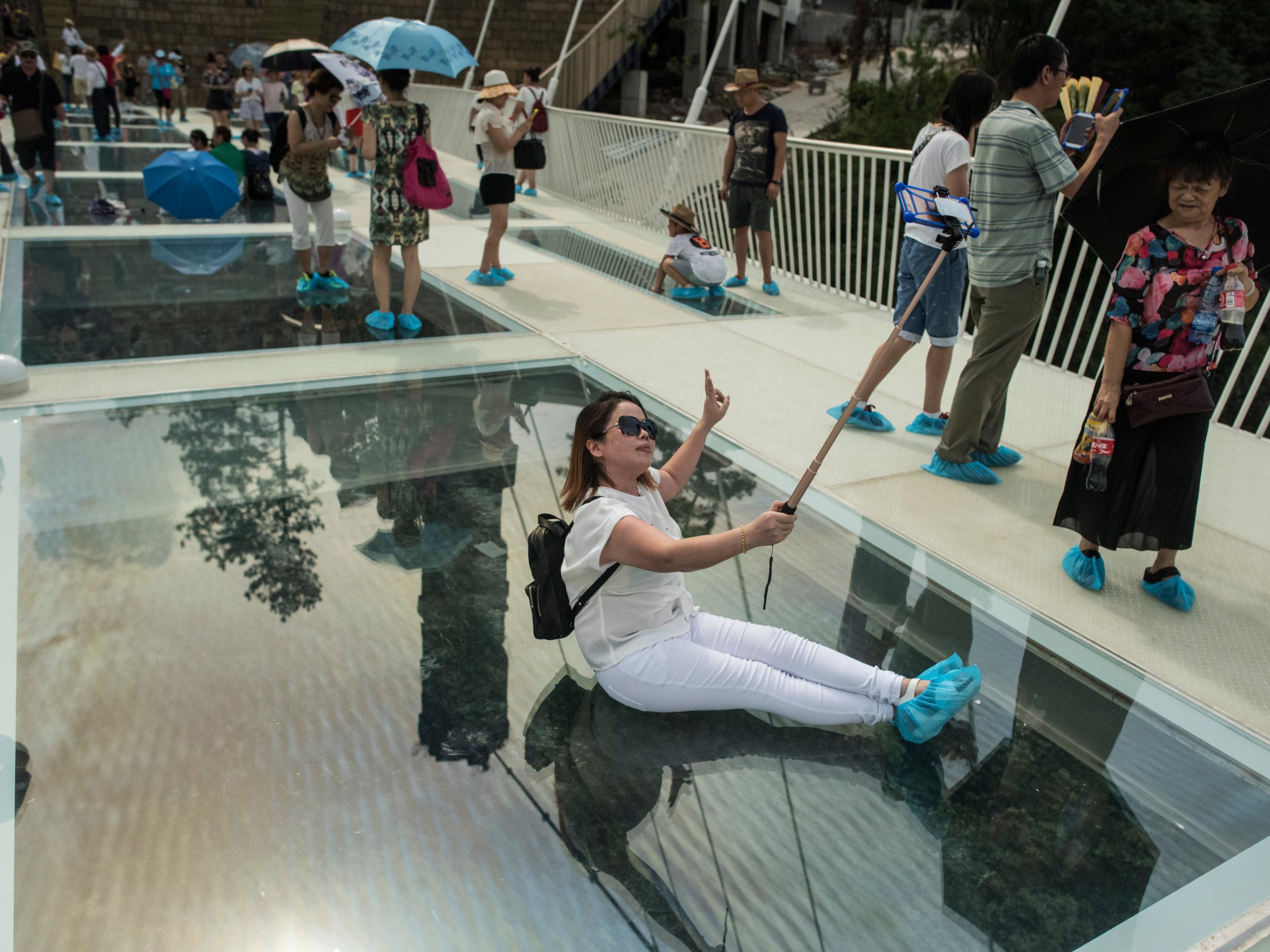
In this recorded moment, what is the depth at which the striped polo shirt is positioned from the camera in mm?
4148

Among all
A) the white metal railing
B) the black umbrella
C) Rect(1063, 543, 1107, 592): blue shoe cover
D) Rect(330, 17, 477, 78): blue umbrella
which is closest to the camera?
the black umbrella

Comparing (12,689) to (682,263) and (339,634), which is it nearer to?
(339,634)

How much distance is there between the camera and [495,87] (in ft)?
24.4

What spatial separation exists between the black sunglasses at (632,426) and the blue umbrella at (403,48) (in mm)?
4482

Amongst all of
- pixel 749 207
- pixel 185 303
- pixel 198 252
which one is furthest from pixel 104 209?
pixel 749 207

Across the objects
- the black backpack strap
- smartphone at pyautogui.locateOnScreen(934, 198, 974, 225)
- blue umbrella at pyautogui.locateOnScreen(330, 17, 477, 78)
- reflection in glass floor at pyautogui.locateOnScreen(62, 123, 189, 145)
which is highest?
blue umbrella at pyautogui.locateOnScreen(330, 17, 477, 78)

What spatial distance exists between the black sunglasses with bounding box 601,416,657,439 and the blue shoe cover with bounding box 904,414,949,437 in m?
3.04

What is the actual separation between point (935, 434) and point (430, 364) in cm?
294

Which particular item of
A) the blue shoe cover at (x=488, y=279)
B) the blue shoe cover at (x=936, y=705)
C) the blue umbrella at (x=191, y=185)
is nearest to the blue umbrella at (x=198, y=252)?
the blue umbrella at (x=191, y=185)

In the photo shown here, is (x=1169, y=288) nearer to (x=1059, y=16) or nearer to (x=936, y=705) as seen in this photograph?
(x=936, y=705)

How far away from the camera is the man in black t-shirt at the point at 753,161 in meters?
7.60

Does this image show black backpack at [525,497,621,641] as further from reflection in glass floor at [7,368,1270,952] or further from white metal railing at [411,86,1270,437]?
white metal railing at [411,86,1270,437]

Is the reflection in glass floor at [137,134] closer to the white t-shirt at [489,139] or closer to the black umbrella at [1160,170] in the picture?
the white t-shirt at [489,139]

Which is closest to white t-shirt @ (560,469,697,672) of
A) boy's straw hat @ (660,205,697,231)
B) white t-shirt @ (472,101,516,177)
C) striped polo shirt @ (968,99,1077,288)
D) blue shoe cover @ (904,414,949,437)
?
striped polo shirt @ (968,99,1077,288)
